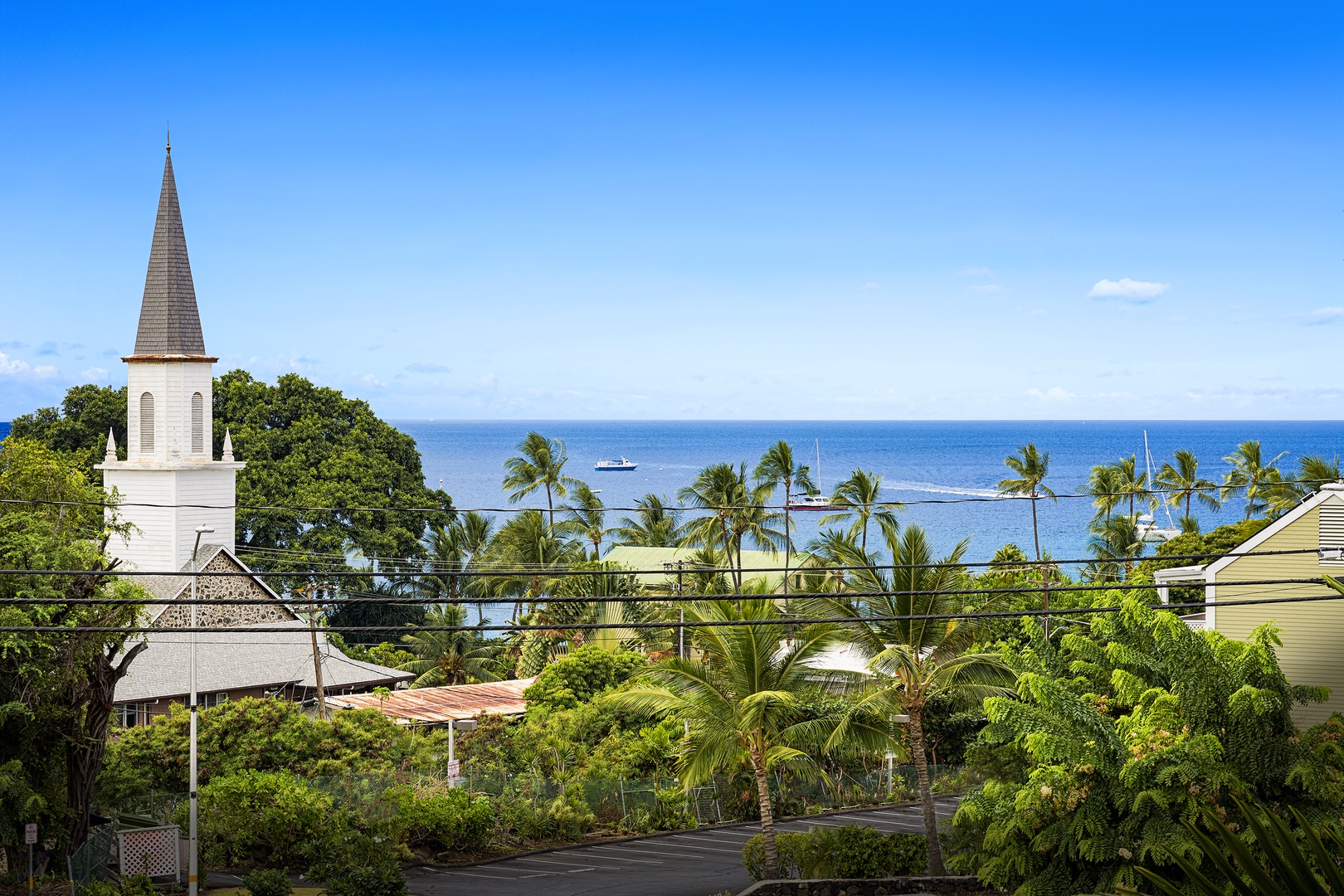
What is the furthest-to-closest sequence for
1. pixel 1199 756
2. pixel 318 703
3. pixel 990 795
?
pixel 318 703 < pixel 990 795 < pixel 1199 756

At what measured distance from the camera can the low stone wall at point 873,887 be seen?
76.1 feet

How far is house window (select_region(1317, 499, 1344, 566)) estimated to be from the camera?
2716 cm

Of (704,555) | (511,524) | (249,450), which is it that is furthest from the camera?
(249,450)

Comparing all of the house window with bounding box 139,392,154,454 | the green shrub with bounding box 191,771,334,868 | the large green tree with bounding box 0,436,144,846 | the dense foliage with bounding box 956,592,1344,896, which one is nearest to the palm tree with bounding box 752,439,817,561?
the house window with bounding box 139,392,154,454

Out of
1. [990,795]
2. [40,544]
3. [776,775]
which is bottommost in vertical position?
[776,775]

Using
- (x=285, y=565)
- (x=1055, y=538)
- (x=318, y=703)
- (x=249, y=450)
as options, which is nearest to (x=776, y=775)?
(x=318, y=703)

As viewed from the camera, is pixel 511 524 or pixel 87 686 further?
pixel 511 524

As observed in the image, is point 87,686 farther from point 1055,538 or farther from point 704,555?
point 1055,538

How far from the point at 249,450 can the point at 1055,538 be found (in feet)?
400

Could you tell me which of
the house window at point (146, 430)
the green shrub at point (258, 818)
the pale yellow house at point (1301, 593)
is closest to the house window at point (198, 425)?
the house window at point (146, 430)

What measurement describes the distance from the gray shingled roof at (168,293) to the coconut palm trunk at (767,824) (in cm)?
3101

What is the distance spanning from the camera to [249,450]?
217ft

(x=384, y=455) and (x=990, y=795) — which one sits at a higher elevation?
(x=384, y=455)

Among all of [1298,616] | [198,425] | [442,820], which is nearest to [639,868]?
[442,820]
